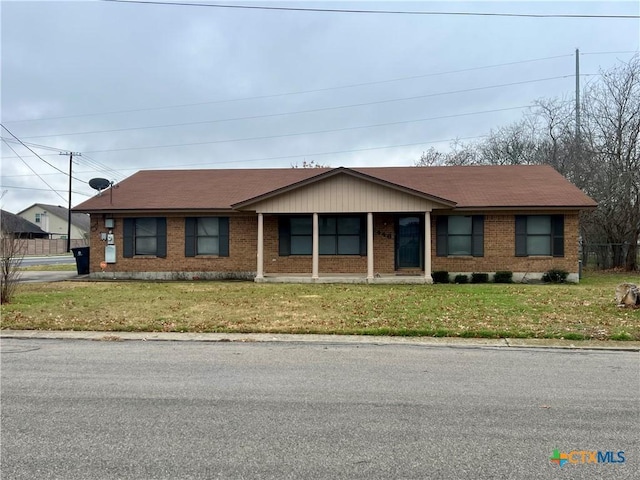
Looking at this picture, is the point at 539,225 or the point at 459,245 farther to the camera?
the point at 459,245

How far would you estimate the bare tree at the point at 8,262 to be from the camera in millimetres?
11867

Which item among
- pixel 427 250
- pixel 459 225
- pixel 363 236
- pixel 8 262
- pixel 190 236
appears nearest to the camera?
pixel 8 262

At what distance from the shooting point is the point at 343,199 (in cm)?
1750

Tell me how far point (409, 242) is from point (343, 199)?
350 cm

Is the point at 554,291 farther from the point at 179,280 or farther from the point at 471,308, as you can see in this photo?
the point at 179,280

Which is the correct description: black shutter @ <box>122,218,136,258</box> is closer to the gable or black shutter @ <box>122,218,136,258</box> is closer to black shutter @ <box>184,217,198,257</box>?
black shutter @ <box>184,217,198,257</box>

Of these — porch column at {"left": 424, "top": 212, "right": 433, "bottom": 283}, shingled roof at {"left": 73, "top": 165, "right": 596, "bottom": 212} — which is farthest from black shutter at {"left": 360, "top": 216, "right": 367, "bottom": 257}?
porch column at {"left": 424, "top": 212, "right": 433, "bottom": 283}

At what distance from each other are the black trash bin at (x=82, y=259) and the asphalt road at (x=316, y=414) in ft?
46.5

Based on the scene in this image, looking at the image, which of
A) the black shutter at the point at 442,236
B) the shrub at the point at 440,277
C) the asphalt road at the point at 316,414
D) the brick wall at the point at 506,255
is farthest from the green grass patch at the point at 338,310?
the black shutter at the point at 442,236

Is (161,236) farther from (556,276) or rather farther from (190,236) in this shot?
(556,276)

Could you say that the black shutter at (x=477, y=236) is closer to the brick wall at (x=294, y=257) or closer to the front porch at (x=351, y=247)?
the brick wall at (x=294, y=257)

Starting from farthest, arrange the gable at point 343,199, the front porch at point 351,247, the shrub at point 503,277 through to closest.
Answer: the front porch at point 351,247, the shrub at point 503,277, the gable at point 343,199

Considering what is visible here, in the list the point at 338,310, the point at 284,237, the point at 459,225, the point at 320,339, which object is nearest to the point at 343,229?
the point at 284,237

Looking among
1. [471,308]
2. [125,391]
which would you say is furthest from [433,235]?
[125,391]
